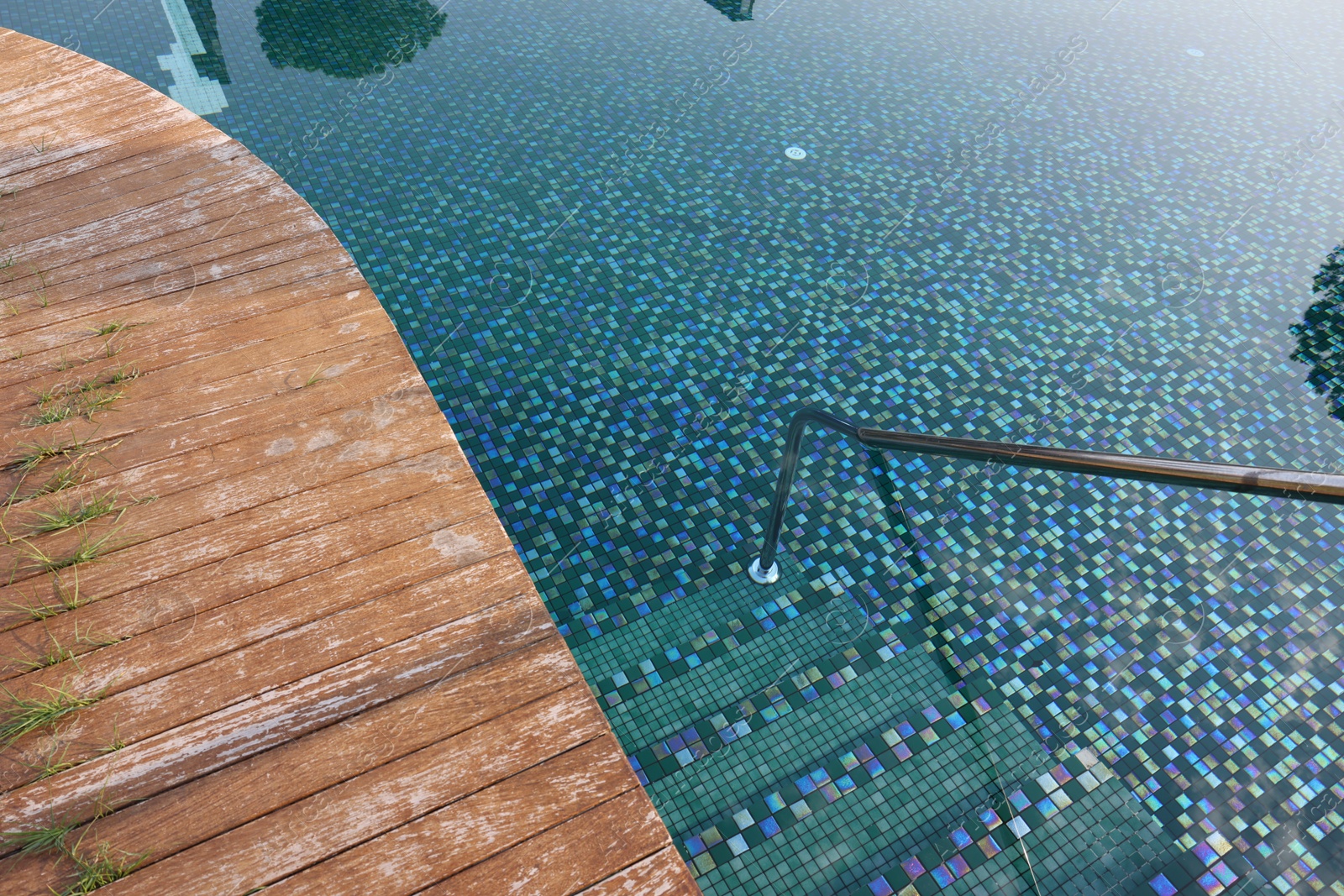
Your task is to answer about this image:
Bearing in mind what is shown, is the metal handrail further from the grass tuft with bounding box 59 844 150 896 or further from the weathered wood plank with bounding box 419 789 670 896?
the grass tuft with bounding box 59 844 150 896

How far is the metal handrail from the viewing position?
4.79 feet

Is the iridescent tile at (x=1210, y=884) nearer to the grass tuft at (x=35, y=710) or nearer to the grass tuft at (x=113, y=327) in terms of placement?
the grass tuft at (x=35, y=710)

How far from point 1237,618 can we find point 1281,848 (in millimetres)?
876

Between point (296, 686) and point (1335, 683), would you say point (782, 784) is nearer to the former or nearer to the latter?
point (296, 686)

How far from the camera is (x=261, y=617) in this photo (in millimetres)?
1327

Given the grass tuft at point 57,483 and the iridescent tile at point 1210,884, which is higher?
the grass tuft at point 57,483

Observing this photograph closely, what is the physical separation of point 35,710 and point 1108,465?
2.06m

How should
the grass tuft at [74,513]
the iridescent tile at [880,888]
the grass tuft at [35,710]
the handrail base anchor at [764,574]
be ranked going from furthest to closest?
the handrail base anchor at [764,574], the iridescent tile at [880,888], the grass tuft at [74,513], the grass tuft at [35,710]

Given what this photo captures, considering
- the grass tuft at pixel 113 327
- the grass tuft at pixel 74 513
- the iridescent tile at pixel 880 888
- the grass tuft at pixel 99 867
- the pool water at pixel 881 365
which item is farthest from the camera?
the pool water at pixel 881 365

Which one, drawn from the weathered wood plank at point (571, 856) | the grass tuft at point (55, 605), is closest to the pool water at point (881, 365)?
the weathered wood plank at point (571, 856)

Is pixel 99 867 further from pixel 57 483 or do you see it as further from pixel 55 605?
pixel 57 483

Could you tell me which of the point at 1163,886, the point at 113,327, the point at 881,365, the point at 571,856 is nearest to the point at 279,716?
the point at 571,856

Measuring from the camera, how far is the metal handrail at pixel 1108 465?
1.46 meters

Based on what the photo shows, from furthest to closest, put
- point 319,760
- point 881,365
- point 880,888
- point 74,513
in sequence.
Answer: point 881,365 → point 880,888 → point 74,513 → point 319,760
